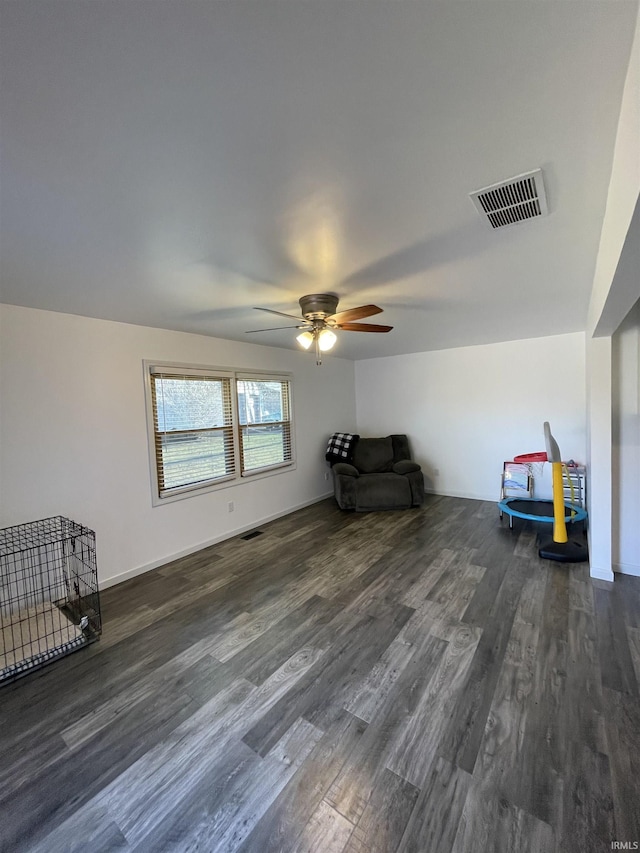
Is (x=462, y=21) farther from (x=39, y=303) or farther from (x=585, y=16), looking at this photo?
(x=39, y=303)

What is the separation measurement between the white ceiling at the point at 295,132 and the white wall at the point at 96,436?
741 millimetres

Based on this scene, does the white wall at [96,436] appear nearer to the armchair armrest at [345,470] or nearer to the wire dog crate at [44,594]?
the wire dog crate at [44,594]

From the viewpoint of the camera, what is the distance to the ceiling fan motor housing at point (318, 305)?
255 centimetres

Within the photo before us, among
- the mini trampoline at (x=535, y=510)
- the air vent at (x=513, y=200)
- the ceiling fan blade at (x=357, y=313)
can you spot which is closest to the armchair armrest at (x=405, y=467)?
the mini trampoline at (x=535, y=510)

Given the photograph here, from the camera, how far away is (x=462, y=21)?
0.80 m

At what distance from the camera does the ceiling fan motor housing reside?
2.55m

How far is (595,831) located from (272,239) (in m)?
2.73

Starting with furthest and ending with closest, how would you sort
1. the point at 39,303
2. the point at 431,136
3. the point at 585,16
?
1. the point at 39,303
2. the point at 431,136
3. the point at 585,16

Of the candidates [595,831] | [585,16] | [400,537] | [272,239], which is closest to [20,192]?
[272,239]

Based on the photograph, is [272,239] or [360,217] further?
[272,239]

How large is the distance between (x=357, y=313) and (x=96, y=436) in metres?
2.50

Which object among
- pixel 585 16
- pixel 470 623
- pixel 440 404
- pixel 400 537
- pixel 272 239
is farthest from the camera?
pixel 440 404

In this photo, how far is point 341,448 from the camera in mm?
5504

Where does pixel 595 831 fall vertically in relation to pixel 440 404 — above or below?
below
